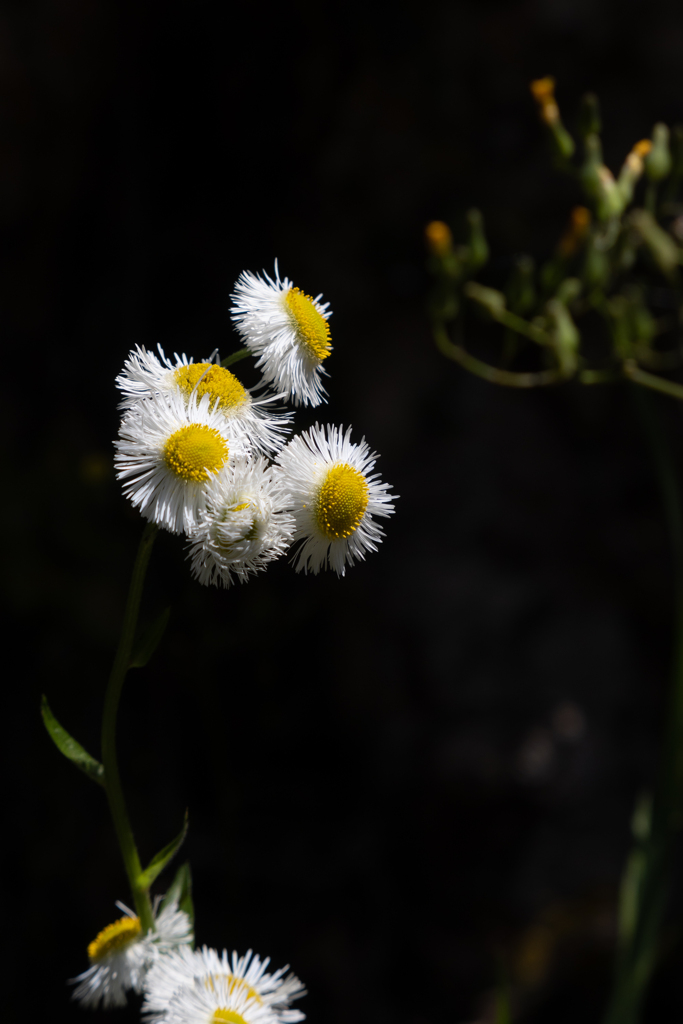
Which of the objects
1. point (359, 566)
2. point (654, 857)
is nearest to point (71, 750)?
point (654, 857)

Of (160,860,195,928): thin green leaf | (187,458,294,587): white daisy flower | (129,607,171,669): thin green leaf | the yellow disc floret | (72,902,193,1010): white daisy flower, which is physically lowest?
(72,902,193,1010): white daisy flower

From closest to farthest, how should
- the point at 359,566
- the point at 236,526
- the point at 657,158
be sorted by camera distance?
the point at 236,526 < the point at 657,158 < the point at 359,566

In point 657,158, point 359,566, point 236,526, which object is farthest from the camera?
point 359,566

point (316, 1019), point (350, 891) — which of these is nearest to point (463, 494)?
point (350, 891)

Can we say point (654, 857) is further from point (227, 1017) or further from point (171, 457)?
point (171, 457)

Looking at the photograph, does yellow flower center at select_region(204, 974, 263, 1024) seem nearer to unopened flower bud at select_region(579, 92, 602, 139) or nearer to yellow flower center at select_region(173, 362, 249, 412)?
yellow flower center at select_region(173, 362, 249, 412)

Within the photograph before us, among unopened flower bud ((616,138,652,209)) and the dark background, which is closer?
unopened flower bud ((616,138,652,209))

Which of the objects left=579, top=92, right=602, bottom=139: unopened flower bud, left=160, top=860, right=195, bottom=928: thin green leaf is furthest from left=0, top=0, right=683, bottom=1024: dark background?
left=160, top=860, right=195, bottom=928: thin green leaf

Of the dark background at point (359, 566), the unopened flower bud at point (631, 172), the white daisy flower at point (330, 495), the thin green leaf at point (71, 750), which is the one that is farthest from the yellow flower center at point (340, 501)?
the dark background at point (359, 566)
